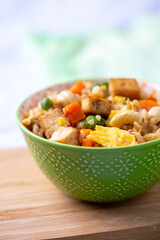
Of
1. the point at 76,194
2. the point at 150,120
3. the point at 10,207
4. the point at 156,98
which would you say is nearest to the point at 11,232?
the point at 10,207

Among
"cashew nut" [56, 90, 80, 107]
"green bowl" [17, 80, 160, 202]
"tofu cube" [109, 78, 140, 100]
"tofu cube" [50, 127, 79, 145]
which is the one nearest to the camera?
"green bowl" [17, 80, 160, 202]

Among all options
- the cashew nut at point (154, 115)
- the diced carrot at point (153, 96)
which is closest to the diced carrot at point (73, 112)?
the cashew nut at point (154, 115)

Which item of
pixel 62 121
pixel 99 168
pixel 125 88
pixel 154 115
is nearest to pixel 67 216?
pixel 99 168

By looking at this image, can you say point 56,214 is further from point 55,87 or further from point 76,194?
point 55,87

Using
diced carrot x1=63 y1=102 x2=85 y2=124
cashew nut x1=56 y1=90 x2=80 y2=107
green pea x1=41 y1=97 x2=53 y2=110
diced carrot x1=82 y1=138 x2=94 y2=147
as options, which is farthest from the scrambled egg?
green pea x1=41 y1=97 x2=53 y2=110

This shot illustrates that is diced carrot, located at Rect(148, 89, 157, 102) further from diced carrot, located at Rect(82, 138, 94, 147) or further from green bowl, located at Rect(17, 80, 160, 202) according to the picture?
diced carrot, located at Rect(82, 138, 94, 147)

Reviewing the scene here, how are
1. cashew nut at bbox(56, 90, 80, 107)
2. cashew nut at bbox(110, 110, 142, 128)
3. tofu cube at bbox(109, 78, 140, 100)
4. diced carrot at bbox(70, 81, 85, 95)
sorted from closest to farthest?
cashew nut at bbox(110, 110, 142, 128)
cashew nut at bbox(56, 90, 80, 107)
tofu cube at bbox(109, 78, 140, 100)
diced carrot at bbox(70, 81, 85, 95)

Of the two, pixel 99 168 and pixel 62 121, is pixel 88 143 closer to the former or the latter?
pixel 99 168
